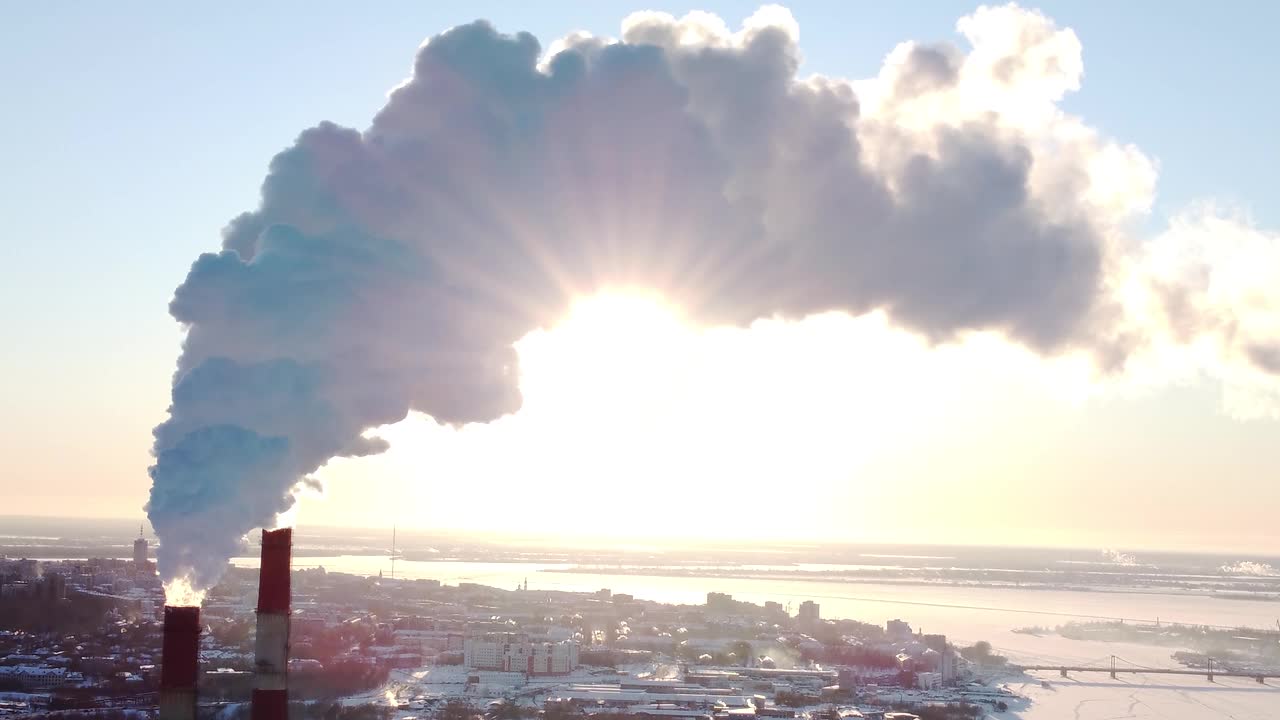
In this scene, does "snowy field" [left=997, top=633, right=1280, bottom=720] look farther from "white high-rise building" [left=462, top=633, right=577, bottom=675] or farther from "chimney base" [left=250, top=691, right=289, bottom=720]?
"chimney base" [left=250, top=691, right=289, bottom=720]

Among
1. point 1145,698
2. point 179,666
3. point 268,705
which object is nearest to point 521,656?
point 1145,698

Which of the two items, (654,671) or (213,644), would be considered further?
(654,671)

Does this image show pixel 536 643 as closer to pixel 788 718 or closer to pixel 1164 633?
pixel 788 718

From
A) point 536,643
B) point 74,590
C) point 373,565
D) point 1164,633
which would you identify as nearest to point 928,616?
point 1164,633

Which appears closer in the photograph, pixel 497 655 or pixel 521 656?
pixel 521 656

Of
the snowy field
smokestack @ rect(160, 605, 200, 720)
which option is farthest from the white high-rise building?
smokestack @ rect(160, 605, 200, 720)

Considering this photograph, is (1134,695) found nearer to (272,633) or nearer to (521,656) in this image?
(521,656)

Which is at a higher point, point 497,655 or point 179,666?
point 179,666
